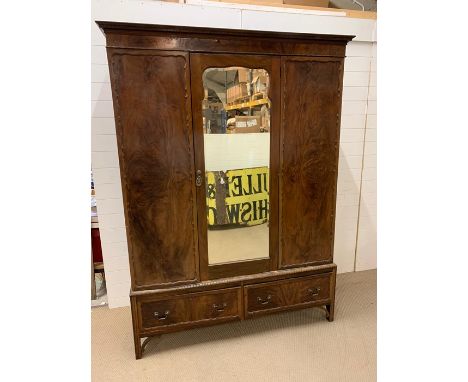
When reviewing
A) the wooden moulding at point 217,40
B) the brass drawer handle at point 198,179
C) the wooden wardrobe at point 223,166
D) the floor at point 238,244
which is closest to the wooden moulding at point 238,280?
the wooden wardrobe at point 223,166

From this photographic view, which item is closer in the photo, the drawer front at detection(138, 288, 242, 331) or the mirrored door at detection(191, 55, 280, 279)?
the mirrored door at detection(191, 55, 280, 279)

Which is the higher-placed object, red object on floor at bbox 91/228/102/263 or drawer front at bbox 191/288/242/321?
red object on floor at bbox 91/228/102/263

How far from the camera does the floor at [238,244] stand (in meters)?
1.80

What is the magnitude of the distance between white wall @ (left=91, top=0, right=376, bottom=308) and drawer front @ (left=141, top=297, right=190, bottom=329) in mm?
645

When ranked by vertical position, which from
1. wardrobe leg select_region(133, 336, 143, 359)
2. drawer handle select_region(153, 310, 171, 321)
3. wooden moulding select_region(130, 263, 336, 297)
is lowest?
wardrobe leg select_region(133, 336, 143, 359)

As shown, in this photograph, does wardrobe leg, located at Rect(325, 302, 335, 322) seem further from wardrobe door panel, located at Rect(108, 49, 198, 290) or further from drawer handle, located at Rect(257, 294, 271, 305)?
wardrobe door panel, located at Rect(108, 49, 198, 290)

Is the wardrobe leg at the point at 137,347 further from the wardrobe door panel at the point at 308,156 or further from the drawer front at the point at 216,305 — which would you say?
the wardrobe door panel at the point at 308,156

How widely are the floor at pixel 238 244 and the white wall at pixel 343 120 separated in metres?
0.86

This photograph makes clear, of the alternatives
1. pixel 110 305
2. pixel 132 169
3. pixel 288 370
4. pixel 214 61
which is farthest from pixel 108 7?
pixel 288 370

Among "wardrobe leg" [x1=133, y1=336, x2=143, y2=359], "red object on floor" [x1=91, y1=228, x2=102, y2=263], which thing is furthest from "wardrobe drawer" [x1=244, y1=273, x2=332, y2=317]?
"red object on floor" [x1=91, y1=228, x2=102, y2=263]

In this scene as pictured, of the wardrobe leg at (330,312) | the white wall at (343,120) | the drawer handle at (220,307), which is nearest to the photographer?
the drawer handle at (220,307)

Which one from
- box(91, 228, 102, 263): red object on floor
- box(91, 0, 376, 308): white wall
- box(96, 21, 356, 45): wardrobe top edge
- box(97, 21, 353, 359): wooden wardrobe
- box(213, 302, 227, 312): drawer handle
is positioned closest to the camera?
box(96, 21, 356, 45): wardrobe top edge

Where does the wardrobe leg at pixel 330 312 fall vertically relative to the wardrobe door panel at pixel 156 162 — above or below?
below

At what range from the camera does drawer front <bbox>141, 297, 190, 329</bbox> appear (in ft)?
5.78
